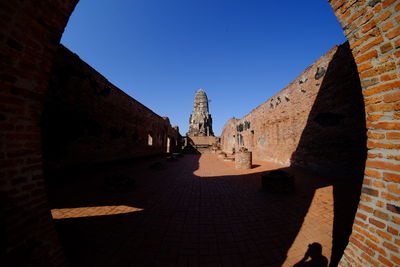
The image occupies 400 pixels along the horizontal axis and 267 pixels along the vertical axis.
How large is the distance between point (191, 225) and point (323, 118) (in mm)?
6692

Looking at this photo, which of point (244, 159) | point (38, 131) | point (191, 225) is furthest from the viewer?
point (244, 159)

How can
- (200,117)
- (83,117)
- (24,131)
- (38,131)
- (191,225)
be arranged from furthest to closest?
(200,117), (83,117), (191,225), (38,131), (24,131)

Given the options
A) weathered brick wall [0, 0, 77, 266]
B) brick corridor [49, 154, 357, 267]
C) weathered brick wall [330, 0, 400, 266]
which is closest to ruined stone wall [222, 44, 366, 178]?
brick corridor [49, 154, 357, 267]

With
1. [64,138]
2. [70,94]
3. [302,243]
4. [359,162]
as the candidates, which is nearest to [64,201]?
[64,138]

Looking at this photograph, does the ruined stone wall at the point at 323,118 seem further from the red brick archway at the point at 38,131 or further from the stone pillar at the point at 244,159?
the red brick archway at the point at 38,131

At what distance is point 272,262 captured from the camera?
181cm

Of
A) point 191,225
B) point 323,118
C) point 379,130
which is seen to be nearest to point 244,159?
point 323,118

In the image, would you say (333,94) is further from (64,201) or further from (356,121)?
(64,201)

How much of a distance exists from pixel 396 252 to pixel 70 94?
7694mm

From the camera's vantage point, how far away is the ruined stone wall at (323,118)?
15.4 feet

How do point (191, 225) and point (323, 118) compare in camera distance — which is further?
point (323, 118)

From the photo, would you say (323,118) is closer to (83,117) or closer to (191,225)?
(191,225)

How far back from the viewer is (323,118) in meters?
5.87

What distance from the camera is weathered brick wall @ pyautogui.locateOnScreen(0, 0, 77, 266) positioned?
1.23 meters
